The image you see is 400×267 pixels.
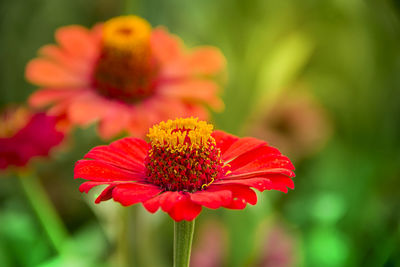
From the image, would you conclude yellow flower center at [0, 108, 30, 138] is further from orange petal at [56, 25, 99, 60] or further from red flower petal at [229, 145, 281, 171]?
red flower petal at [229, 145, 281, 171]

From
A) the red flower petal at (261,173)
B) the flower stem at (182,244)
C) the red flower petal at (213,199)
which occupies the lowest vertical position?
the flower stem at (182,244)

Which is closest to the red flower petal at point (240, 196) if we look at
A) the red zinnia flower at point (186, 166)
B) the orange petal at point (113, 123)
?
the red zinnia flower at point (186, 166)

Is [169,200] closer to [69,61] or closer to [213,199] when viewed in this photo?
[213,199]

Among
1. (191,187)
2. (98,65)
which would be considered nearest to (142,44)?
(98,65)

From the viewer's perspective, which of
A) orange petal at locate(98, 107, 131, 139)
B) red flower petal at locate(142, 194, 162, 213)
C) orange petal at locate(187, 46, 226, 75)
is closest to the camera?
red flower petal at locate(142, 194, 162, 213)

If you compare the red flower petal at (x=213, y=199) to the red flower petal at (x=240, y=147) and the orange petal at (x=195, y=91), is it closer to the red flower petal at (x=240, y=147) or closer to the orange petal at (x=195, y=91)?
the red flower petal at (x=240, y=147)

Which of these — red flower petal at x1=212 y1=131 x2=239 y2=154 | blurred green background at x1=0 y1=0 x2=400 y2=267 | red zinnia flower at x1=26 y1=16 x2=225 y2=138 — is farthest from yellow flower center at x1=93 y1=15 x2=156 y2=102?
red flower petal at x1=212 y1=131 x2=239 y2=154
